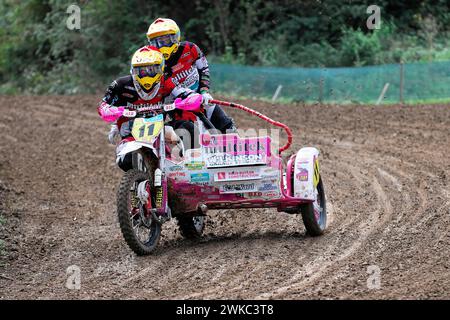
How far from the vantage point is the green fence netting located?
2464cm

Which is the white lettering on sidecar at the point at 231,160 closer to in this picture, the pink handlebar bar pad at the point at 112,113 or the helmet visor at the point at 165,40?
the pink handlebar bar pad at the point at 112,113

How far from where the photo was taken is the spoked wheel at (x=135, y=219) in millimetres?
9383

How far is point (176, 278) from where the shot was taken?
879 centimetres

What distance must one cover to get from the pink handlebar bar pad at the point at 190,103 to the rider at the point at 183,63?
0.46 metres

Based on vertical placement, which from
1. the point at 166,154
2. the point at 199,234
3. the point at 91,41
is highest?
the point at 91,41

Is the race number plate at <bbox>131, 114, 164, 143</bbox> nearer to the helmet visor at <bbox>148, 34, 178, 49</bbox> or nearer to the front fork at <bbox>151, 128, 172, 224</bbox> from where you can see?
the front fork at <bbox>151, 128, 172, 224</bbox>

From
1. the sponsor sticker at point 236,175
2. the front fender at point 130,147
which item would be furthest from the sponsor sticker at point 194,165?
the front fender at point 130,147

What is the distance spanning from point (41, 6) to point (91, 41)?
4.85 m

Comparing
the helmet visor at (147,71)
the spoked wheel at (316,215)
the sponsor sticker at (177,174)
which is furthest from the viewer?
the spoked wheel at (316,215)

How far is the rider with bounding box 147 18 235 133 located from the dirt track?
143 cm

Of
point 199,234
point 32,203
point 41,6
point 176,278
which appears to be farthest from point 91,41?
point 176,278

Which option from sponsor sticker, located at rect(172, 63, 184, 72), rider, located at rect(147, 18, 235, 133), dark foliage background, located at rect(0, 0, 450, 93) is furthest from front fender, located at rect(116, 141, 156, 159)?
dark foliage background, located at rect(0, 0, 450, 93)

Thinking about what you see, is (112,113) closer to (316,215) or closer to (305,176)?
(305,176)
